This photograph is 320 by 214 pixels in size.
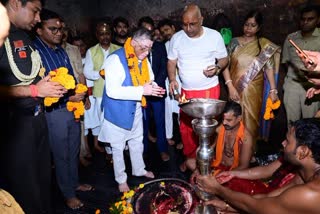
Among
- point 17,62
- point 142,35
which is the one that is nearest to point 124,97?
point 142,35

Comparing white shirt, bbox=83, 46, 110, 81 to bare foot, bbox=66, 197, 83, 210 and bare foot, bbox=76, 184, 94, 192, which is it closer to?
bare foot, bbox=76, 184, 94, 192

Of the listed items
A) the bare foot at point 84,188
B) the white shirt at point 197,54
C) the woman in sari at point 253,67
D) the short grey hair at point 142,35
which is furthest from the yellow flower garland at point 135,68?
the woman in sari at point 253,67

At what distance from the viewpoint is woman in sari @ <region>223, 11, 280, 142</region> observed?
13.8 ft

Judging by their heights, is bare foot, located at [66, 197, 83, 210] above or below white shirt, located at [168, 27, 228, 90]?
below

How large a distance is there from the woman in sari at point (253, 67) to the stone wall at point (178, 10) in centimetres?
176

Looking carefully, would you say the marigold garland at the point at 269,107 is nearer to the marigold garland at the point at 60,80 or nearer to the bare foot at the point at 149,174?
the bare foot at the point at 149,174

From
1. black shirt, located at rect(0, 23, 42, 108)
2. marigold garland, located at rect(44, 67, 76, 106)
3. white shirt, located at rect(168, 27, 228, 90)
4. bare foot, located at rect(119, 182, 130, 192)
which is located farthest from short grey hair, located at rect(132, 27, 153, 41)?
bare foot, located at rect(119, 182, 130, 192)

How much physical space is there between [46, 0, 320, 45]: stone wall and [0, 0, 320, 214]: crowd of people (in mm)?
1449

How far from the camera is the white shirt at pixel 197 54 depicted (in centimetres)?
365

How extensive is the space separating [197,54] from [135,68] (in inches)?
34.0

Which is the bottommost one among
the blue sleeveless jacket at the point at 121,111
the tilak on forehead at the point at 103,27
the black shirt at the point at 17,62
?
the blue sleeveless jacket at the point at 121,111

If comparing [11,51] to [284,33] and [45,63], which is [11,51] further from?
[284,33]

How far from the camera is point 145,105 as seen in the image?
3527mm

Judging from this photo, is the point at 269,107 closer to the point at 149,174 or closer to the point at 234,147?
the point at 234,147
